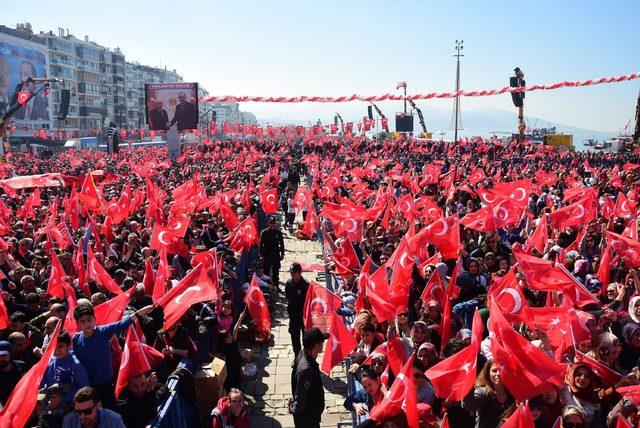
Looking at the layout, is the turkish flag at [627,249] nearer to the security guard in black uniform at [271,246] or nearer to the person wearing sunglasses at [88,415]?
the security guard in black uniform at [271,246]

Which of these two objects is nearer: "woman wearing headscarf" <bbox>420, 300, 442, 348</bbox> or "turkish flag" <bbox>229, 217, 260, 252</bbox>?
"woman wearing headscarf" <bbox>420, 300, 442, 348</bbox>

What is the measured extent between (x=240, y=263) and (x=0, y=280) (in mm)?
4198

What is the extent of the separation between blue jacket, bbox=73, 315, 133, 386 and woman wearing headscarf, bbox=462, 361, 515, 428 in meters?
3.30

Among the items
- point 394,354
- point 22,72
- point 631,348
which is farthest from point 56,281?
point 22,72

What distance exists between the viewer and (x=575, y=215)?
11.0 meters

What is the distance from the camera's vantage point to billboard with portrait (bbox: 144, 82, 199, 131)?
37906mm

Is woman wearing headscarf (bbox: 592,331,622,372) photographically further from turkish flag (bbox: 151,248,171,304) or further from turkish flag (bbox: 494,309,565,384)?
turkish flag (bbox: 151,248,171,304)

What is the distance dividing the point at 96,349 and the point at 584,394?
4465 millimetres

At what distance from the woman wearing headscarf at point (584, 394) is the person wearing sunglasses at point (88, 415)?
3681mm

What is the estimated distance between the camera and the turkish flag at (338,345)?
6.49 m

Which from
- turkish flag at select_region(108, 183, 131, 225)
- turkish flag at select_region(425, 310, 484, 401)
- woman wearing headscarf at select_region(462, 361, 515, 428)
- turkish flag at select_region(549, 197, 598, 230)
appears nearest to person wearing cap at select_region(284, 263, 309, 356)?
turkish flag at select_region(425, 310, 484, 401)

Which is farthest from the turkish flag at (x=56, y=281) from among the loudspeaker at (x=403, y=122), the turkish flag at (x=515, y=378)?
the loudspeaker at (x=403, y=122)

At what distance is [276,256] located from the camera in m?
11.7

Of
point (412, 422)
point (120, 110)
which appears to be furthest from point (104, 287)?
point (120, 110)
